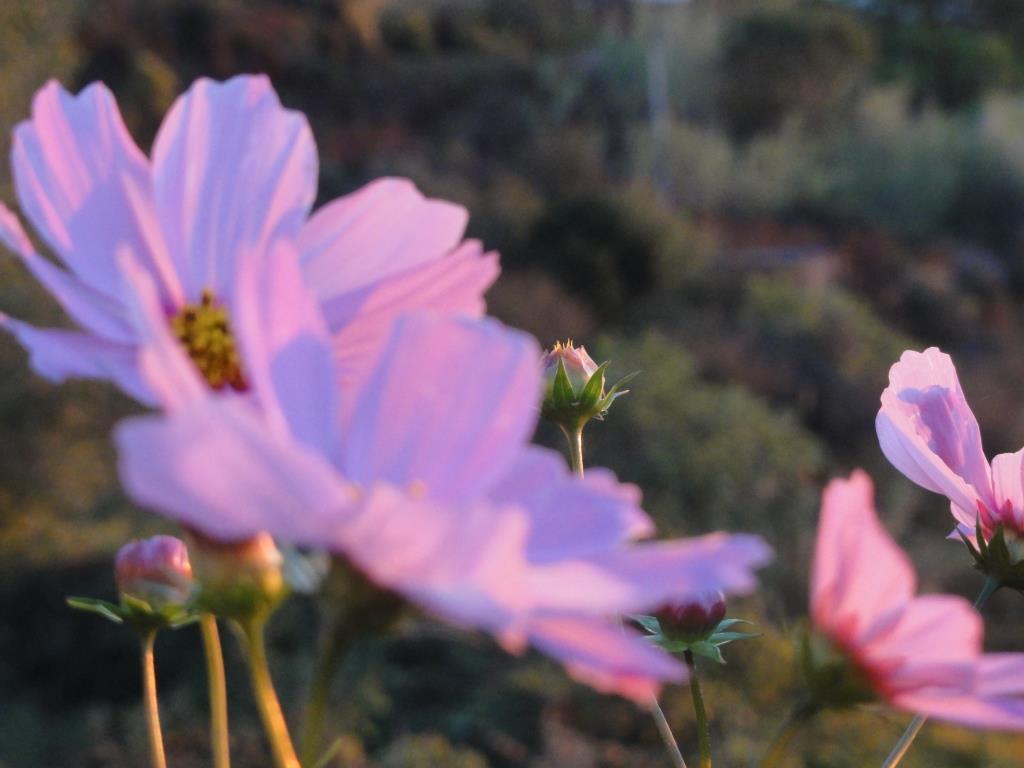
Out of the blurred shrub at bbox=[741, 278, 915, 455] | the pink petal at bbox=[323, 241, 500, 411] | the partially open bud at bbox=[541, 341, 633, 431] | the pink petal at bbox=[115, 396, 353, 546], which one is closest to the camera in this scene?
the pink petal at bbox=[115, 396, 353, 546]

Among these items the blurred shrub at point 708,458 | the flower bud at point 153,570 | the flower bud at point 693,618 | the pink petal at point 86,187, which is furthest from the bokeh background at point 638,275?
the pink petal at point 86,187

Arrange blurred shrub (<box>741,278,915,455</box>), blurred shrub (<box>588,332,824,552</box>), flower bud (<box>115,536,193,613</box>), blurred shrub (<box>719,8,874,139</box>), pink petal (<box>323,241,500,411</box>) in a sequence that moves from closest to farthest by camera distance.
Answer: pink petal (<box>323,241,500,411</box>) < flower bud (<box>115,536,193,613</box>) < blurred shrub (<box>588,332,824,552</box>) < blurred shrub (<box>741,278,915,455</box>) < blurred shrub (<box>719,8,874,139</box>)

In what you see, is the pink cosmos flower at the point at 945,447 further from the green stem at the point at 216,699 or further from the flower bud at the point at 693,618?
the green stem at the point at 216,699

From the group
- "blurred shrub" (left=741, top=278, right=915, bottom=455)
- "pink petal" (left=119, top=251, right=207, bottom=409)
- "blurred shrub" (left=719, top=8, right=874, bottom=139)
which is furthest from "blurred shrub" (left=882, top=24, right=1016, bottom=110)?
"pink petal" (left=119, top=251, right=207, bottom=409)

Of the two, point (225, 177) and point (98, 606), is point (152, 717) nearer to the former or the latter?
point (98, 606)

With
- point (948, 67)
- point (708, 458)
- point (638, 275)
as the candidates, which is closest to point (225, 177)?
point (708, 458)

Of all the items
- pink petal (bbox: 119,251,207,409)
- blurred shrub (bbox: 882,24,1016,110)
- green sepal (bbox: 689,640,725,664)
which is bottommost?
blurred shrub (bbox: 882,24,1016,110)

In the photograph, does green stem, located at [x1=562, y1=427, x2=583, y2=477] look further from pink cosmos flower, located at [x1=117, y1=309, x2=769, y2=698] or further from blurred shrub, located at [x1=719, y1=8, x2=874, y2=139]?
blurred shrub, located at [x1=719, y1=8, x2=874, y2=139]
